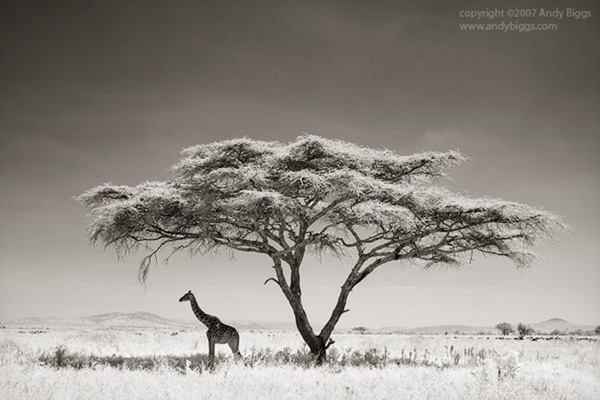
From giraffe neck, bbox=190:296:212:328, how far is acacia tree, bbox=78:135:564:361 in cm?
234

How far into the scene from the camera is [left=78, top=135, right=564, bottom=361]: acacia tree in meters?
16.9

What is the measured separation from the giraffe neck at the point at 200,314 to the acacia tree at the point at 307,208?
2.34 metres

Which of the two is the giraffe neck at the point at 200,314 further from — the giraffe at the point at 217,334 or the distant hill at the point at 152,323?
the distant hill at the point at 152,323

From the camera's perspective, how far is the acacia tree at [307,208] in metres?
16.9

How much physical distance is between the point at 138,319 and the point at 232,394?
124543mm

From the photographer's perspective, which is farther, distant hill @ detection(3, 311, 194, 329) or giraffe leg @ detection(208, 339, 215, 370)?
distant hill @ detection(3, 311, 194, 329)

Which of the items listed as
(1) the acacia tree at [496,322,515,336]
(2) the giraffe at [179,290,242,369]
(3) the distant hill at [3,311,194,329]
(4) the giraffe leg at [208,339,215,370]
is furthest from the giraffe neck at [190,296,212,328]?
(3) the distant hill at [3,311,194,329]

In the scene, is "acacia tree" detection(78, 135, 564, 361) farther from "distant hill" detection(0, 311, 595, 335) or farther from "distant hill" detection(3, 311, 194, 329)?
"distant hill" detection(3, 311, 194, 329)

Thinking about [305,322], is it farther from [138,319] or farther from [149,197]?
[138,319]

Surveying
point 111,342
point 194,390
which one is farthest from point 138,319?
point 194,390

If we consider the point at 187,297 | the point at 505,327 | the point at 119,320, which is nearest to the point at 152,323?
the point at 119,320

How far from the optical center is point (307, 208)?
17.3m

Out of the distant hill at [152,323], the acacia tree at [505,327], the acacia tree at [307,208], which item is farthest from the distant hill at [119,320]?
the acacia tree at [307,208]

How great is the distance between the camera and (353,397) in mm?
9172
